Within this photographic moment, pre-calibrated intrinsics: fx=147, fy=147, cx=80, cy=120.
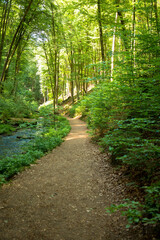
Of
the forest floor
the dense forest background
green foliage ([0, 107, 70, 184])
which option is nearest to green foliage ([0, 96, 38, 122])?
the dense forest background

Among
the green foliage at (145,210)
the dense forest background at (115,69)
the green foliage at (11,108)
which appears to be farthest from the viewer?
the green foliage at (11,108)

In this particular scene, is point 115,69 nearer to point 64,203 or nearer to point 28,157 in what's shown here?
point 64,203

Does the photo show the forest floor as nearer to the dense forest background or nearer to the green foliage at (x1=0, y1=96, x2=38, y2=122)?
the dense forest background

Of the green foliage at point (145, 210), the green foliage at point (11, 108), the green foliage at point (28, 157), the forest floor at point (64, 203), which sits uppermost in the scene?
the green foliage at point (11, 108)

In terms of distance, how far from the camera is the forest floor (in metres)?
2.54

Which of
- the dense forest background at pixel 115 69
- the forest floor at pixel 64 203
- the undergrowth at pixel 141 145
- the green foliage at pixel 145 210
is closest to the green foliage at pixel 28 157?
the forest floor at pixel 64 203

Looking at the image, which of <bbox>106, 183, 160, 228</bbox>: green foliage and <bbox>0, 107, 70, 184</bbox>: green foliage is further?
<bbox>0, 107, 70, 184</bbox>: green foliage

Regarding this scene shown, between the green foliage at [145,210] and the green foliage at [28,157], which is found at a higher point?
the green foliage at [145,210]

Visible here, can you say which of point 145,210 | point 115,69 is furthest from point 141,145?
point 115,69

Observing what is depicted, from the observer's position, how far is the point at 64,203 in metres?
3.46

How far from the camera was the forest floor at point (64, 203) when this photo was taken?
254 centimetres

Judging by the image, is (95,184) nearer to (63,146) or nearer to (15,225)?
(15,225)

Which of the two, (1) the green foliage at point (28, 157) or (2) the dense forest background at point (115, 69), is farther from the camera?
(1) the green foliage at point (28, 157)

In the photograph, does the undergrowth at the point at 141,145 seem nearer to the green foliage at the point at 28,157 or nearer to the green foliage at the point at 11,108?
the green foliage at the point at 28,157
